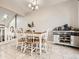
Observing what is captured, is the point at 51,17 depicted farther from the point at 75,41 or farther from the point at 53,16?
the point at 75,41

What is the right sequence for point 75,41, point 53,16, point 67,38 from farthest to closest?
point 53,16, point 67,38, point 75,41

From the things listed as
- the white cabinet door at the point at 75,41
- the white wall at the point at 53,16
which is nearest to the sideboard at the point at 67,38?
the white cabinet door at the point at 75,41

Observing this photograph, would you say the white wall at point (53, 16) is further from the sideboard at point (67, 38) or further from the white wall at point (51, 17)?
the sideboard at point (67, 38)

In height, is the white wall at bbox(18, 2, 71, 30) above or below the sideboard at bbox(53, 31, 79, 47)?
above

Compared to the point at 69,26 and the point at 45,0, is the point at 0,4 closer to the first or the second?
the point at 45,0

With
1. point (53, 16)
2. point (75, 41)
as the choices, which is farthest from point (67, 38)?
point (53, 16)

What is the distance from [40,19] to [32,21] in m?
0.79

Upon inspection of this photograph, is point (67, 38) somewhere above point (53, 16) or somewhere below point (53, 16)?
below

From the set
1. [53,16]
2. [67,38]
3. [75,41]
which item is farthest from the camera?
[53,16]

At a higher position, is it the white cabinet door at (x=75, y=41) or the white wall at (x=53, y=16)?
the white wall at (x=53, y=16)

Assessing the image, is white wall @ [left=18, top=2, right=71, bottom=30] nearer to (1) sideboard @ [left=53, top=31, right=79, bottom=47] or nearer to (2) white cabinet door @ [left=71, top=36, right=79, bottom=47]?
(1) sideboard @ [left=53, top=31, right=79, bottom=47]

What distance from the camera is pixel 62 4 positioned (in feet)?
22.1

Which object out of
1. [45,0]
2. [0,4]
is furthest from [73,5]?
[0,4]

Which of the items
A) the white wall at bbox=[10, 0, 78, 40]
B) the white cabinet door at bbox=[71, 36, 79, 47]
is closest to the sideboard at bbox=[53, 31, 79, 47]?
the white cabinet door at bbox=[71, 36, 79, 47]
